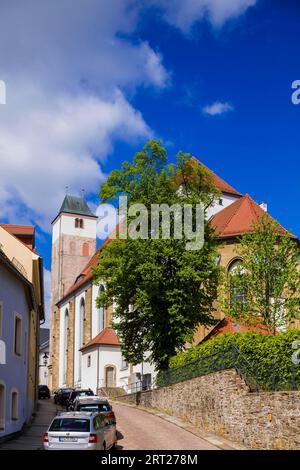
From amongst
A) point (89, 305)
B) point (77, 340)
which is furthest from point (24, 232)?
point (77, 340)

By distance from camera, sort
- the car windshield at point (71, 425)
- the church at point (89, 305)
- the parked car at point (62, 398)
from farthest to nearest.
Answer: the church at point (89, 305) → the parked car at point (62, 398) → the car windshield at point (71, 425)

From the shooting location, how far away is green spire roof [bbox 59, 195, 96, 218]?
9375 cm

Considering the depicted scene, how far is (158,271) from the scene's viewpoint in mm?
33031

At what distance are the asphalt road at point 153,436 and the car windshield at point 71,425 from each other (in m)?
3.59

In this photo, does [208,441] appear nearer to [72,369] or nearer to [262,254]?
[262,254]

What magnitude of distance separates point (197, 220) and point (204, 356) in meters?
11.0

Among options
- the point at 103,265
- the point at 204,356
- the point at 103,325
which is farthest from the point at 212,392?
the point at 103,325

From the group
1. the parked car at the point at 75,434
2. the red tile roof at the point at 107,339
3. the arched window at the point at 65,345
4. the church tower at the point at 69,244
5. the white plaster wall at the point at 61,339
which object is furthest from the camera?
the church tower at the point at 69,244

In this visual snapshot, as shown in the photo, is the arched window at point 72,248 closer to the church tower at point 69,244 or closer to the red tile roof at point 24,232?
the church tower at point 69,244

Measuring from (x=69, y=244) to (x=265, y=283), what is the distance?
196 feet

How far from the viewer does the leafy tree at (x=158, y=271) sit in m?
33.7

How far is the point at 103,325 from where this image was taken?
6116 cm

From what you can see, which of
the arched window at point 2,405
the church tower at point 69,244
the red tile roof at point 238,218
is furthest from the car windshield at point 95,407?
the church tower at point 69,244

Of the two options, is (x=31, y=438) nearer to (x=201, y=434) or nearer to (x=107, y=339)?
(x=201, y=434)
